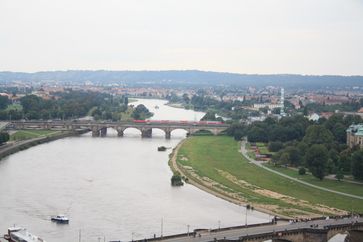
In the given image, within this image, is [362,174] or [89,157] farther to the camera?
[89,157]

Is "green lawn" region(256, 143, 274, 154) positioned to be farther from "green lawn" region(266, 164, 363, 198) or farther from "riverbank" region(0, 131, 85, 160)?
"riverbank" region(0, 131, 85, 160)

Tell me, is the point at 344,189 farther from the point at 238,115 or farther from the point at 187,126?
the point at 238,115

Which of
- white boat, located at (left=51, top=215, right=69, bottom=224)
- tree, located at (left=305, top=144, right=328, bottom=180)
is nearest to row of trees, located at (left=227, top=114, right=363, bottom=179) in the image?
tree, located at (left=305, top=144, right=328, bottom=180)

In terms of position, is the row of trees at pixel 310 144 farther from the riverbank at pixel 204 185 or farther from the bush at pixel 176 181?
the bush at pixel 176 181

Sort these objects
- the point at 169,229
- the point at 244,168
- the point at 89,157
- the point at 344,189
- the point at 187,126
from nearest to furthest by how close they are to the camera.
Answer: the point at 169,229 < the point at 344,189 < the point at 244,168 < the point at 89,157 < the point at 187,126

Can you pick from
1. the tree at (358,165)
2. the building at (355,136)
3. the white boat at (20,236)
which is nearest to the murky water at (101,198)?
the white boat at (20,236)

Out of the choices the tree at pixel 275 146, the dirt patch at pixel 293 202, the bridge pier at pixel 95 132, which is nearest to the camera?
the dirt patch at pixel 293 202

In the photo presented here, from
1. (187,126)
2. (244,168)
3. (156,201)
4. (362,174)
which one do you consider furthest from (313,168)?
(187,126)
